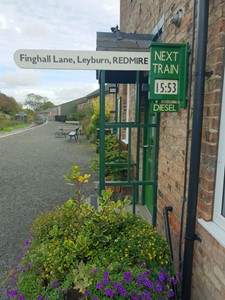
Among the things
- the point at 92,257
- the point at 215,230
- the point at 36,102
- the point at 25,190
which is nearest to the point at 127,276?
the point at 92,257

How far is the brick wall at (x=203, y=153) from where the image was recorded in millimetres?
1999

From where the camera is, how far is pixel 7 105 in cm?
4091

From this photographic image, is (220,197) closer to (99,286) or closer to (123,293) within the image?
(123,293)

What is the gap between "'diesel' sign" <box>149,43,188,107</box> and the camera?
2445mm

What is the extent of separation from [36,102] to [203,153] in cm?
8903

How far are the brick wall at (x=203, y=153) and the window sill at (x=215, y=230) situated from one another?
5 centimetres

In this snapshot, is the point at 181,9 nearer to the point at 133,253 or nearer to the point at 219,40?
the point at 219,40

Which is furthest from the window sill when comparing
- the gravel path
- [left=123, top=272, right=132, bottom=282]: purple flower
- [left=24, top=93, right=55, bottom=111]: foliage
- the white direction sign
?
[left=24, top=93, right=55, bottom=111]: foliage

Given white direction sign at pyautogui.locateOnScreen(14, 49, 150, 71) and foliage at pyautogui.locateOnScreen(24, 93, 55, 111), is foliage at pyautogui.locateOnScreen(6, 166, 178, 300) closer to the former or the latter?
white direction sign at pyautogui.locateOnScreen(14, 49, 150, 71)

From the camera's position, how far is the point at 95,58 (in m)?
2.53

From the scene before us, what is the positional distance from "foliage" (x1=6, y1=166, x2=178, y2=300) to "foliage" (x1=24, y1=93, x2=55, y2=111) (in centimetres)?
8574

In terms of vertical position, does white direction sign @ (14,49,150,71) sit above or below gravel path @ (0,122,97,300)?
above

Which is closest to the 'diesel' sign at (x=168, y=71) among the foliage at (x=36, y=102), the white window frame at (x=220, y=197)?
the white window frame at (x=220, y=197)

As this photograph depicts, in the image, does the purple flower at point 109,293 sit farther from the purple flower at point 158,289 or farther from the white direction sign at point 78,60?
the white direction sign at point 78,60
